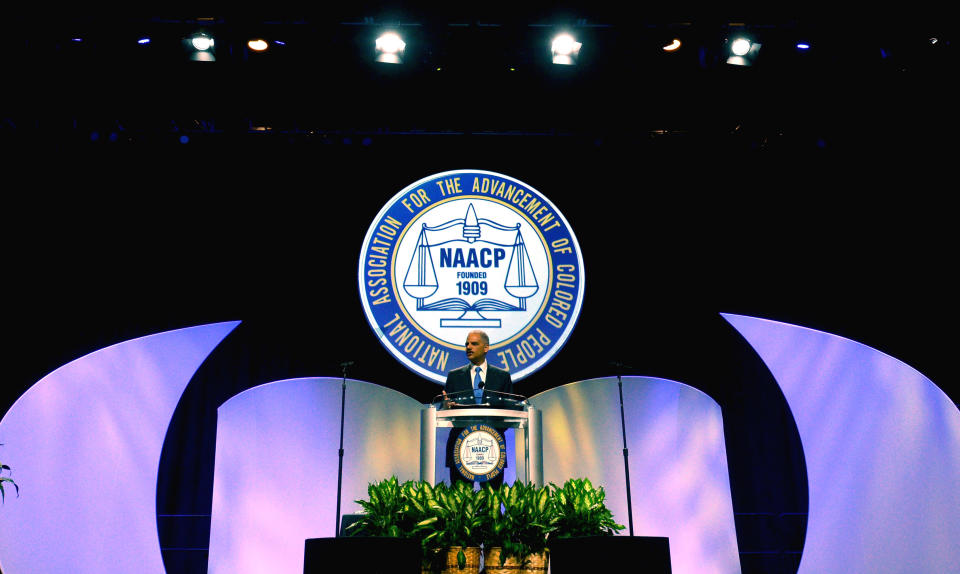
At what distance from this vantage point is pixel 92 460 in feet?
18.0

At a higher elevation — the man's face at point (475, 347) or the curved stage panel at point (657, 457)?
A: the man's face at point (475, 347)

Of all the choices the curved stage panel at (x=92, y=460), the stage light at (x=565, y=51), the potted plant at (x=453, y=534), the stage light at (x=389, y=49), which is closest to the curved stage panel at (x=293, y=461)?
the curved stage panel at (x=92, y=460)

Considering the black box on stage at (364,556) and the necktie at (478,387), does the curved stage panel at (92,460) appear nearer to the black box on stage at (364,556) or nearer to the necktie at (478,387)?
the necktie at (478,387)

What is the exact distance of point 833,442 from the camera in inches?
223

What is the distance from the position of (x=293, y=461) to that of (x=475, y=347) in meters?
1.66

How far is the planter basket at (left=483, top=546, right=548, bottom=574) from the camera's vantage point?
10.8ft

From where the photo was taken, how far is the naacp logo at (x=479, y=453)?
416 centimetres

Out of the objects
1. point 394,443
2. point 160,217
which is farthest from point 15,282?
point 394,443

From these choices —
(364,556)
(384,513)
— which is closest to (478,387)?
(384,513)

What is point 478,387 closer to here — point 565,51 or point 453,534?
point 453,534

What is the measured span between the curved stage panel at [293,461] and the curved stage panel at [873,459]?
2915 mm

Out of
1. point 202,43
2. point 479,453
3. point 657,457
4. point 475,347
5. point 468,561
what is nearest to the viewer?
point 468,561

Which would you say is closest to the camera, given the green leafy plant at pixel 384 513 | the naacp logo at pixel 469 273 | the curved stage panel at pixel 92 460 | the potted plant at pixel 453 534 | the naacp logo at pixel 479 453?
the potted plant at pixel 453 534

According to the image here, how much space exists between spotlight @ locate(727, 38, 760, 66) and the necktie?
285 centimetres
